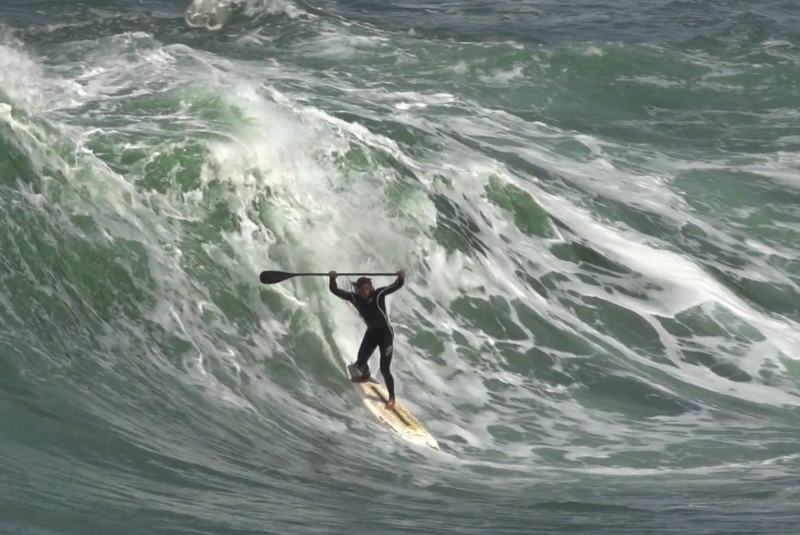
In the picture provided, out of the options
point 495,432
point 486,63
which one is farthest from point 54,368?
point 486,63

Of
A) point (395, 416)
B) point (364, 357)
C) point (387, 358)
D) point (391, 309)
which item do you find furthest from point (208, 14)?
point (395, 416)

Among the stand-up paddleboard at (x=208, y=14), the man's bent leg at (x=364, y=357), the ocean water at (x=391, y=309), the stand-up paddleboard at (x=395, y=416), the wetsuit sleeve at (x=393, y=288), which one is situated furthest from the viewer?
the stand-up paddleboard at (x=208, y=14)

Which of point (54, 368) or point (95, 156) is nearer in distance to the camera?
point (54, 368)

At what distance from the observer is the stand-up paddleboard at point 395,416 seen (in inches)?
434

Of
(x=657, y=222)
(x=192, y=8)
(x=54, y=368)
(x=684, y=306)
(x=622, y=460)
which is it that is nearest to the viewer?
(x=54, y=368)

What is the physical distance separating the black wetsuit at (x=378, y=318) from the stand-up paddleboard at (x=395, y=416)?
0.14 metres

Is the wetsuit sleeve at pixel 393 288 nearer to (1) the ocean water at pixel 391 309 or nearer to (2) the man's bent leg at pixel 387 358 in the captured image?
(2) the man's bent leg at pixel 387 358

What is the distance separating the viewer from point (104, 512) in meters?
7.98

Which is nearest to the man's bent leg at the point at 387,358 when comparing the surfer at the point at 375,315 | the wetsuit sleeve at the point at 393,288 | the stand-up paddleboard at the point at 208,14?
the surfer at the point at 375,315

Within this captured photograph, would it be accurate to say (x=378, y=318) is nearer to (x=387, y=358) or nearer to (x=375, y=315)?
(x=375, y=315)

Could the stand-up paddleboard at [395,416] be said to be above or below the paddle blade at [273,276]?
below

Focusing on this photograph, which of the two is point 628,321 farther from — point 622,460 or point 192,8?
point 192,8

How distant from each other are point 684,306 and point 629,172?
3.36m

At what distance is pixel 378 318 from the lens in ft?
37.6
